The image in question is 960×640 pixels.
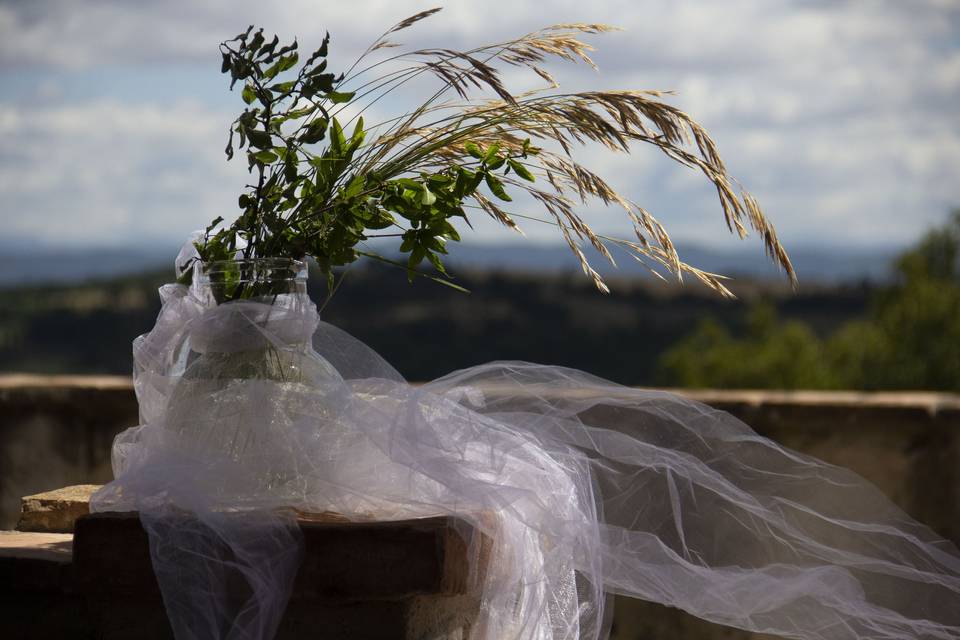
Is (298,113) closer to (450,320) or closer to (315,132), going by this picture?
(315,132)

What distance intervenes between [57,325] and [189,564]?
22971mm

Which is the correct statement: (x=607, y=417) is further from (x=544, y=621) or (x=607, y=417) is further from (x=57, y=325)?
(x=57, y=325)

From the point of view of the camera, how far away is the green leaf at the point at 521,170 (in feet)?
5.08

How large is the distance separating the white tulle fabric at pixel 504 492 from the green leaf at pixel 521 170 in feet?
1.20

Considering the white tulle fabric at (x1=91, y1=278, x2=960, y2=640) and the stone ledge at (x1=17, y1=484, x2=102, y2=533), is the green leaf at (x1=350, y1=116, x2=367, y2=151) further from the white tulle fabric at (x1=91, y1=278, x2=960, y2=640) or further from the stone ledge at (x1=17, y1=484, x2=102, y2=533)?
the stone ledge at (x1=17, y1=484, x2=102, y2=533)

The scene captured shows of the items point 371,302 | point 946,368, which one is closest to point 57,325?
point 371,302

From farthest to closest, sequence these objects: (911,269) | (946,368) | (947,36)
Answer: (947,36) → (911,269) → (946,368)

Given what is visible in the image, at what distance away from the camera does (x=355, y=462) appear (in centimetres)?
149

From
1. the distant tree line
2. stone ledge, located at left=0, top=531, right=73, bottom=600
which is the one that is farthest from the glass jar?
the distant tree line

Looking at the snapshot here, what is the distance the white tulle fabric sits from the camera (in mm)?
1396

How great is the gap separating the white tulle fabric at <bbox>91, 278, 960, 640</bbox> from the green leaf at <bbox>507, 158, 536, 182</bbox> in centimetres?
36

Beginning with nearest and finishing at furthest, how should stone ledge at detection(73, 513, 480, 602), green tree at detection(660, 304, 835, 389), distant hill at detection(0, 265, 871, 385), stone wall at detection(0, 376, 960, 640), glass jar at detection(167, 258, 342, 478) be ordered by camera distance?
stone ledge at detection(73, 513, 480, 602) < glass jar at detection(167, 258, 342, 478) < stone wall at detection(0, 376, 960, 640) < distant hill at detection(0, 265, 871, 385) < green tree at detection(660, 304, 835, 389)

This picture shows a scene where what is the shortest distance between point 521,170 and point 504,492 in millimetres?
483

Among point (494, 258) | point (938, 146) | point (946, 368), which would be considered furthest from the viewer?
point (938, 146)
